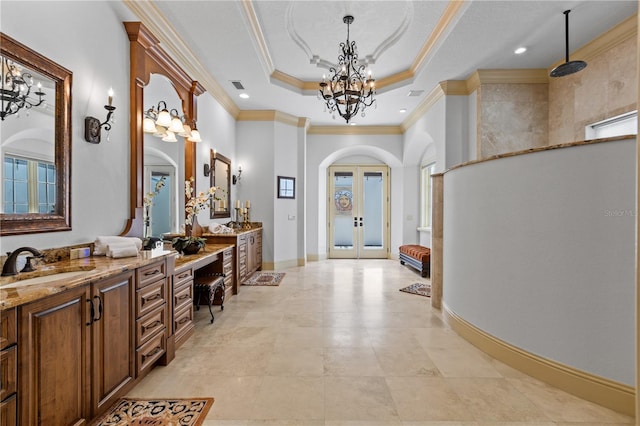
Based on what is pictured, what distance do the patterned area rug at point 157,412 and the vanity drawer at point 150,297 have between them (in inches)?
23.2

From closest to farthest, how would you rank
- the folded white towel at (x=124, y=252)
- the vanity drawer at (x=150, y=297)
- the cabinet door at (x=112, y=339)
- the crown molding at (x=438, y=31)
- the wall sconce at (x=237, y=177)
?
the cabinet door at (x=112, y=339) → the vanity drawer at (x=150, y=297) → the folded white towel at (x=124, y=252) → the crown molding at (x=438, y=31) → the wall sconce at (x=237, y=177)

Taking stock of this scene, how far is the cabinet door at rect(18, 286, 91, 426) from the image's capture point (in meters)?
1.37

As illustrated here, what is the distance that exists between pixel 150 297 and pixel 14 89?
64.3 inches

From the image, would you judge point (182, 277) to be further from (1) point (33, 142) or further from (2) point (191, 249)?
(1) point (33, 142)

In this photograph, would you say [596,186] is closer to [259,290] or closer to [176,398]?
[176,398]

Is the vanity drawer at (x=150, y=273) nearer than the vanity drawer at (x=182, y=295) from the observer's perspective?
Yes

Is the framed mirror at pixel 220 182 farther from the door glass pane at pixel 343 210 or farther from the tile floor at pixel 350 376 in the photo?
the door glass pane at pixel 343 210

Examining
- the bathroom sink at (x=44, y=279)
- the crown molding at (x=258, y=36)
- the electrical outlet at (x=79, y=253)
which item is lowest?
the bathroom sink at (x=44, y=279)

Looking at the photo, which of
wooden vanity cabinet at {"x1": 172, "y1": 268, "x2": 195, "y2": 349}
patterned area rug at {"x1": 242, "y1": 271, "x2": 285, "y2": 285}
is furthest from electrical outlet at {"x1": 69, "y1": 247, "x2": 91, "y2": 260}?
patterned area rug at {"x1": 242, "y1": 271, "x2": 285, "y2": 285}

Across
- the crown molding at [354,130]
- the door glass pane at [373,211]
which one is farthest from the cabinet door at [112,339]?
the door glass pane at [373,211]

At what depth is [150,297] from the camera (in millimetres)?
2408

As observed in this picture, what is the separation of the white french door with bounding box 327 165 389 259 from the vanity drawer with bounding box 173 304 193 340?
18.6 ft

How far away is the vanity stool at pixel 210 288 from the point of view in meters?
3.52

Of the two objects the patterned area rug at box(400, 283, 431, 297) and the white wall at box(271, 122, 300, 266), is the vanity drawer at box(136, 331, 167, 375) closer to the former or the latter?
the patterned area rug at box(400, 283, 431, 297)
